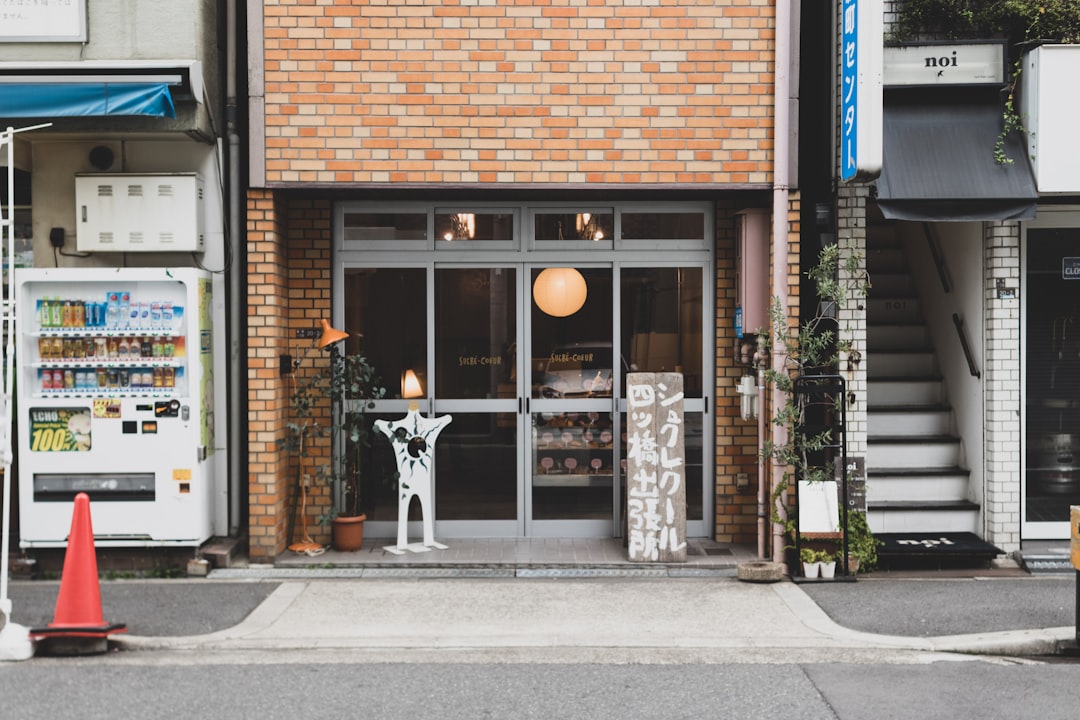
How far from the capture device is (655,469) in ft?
28.9

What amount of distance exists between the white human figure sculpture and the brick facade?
3.66 feet

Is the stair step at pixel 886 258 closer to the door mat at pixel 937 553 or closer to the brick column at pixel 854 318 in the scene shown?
the brick column at pixel 854 318

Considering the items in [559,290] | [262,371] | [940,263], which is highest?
[940,263]

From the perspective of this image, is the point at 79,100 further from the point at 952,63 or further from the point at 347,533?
the point at 952,63

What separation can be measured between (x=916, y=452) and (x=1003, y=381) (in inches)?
42.3

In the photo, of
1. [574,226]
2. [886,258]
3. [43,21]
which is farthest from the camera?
[886,258]

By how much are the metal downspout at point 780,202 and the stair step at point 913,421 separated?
5.65 ft

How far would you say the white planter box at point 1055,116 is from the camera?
27.5 feet

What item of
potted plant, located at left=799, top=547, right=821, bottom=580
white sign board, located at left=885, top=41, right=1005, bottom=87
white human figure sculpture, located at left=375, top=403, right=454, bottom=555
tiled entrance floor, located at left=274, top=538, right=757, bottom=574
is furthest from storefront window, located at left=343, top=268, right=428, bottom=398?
white sign board, located at left=885, top=41, right=1005, bottom=87

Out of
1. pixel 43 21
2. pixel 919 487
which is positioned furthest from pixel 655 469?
pixel 43 21

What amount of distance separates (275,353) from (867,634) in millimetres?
5088

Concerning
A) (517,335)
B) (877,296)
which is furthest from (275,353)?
(877,296)

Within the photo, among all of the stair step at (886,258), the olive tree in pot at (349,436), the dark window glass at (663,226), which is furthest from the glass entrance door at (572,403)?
the stair step at (886,258)

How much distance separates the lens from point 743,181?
28.3 feet
